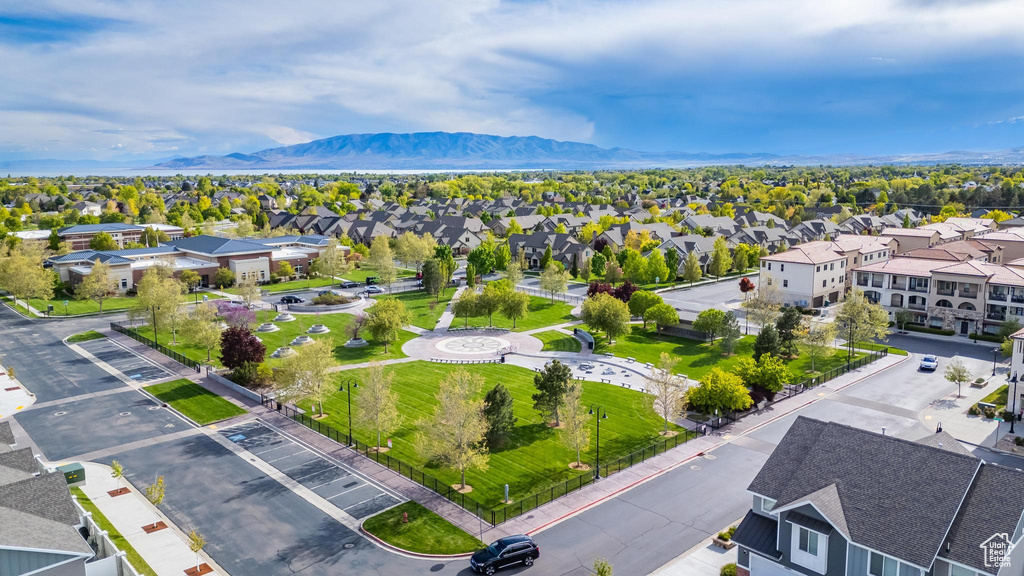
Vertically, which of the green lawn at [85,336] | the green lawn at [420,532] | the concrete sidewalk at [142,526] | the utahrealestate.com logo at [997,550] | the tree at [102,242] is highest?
the tree at [102,242]

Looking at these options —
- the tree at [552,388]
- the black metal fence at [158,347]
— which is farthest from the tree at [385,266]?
the tree at [552,388]

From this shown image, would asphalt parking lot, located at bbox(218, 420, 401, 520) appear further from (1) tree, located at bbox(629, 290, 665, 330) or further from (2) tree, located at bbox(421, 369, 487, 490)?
(1) tree, located at bbox(629, 290, 665, 330)

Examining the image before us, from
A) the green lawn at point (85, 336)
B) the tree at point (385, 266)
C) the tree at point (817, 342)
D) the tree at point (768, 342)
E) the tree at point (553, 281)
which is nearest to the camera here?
the tree at point (768, 342)

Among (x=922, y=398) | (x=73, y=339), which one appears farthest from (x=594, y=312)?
(x=73, y=339)

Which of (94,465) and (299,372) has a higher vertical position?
(299,372)

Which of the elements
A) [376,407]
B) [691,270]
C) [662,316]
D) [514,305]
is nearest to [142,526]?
[376,407]

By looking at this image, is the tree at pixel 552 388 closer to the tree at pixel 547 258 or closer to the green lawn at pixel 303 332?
the green lawn at pixel 303 332

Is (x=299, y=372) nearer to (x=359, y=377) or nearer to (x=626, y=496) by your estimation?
(x=359, y=377)
